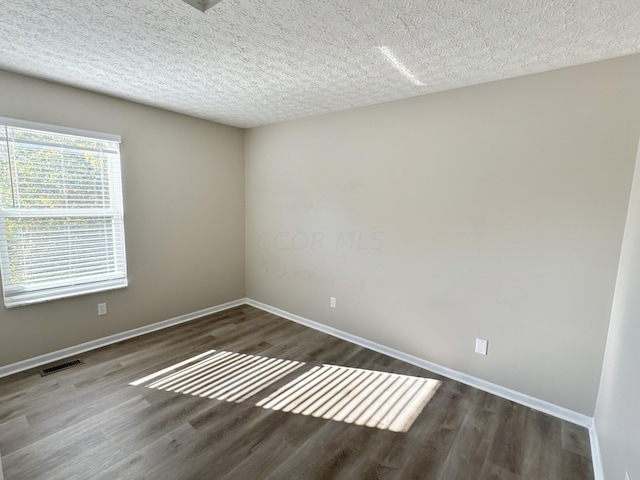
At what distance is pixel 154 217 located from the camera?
3275 mm

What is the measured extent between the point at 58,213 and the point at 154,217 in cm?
81

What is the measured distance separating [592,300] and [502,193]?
0.90 m

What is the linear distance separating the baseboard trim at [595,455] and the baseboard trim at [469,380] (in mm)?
74

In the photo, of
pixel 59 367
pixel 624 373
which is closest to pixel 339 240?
pixel 624 373

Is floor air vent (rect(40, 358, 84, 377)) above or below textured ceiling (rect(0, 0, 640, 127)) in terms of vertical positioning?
below

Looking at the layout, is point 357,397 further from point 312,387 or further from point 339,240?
point 339,240

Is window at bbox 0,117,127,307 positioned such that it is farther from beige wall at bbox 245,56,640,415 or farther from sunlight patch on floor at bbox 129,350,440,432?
beige wall at bbox 245,56,640,415

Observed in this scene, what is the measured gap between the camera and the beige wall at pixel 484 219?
1.93m

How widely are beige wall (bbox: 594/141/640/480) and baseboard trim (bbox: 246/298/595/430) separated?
17cm

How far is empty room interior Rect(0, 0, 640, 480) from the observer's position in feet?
5.38

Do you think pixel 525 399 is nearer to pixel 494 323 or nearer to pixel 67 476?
pixel 494 323

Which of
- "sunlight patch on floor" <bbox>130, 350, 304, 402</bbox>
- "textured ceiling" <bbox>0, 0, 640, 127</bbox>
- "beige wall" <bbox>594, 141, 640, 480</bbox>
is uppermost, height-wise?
"textured ceiling" <bbox>0, 0, 640, 127</bbox>

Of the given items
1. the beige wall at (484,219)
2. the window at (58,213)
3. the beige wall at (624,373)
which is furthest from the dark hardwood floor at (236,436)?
the window at (58,213)

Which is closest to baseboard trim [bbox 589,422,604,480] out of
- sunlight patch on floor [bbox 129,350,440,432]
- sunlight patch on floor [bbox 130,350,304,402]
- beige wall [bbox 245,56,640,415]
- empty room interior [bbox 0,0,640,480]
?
empty room interior [bbox 0,0,640,480]
